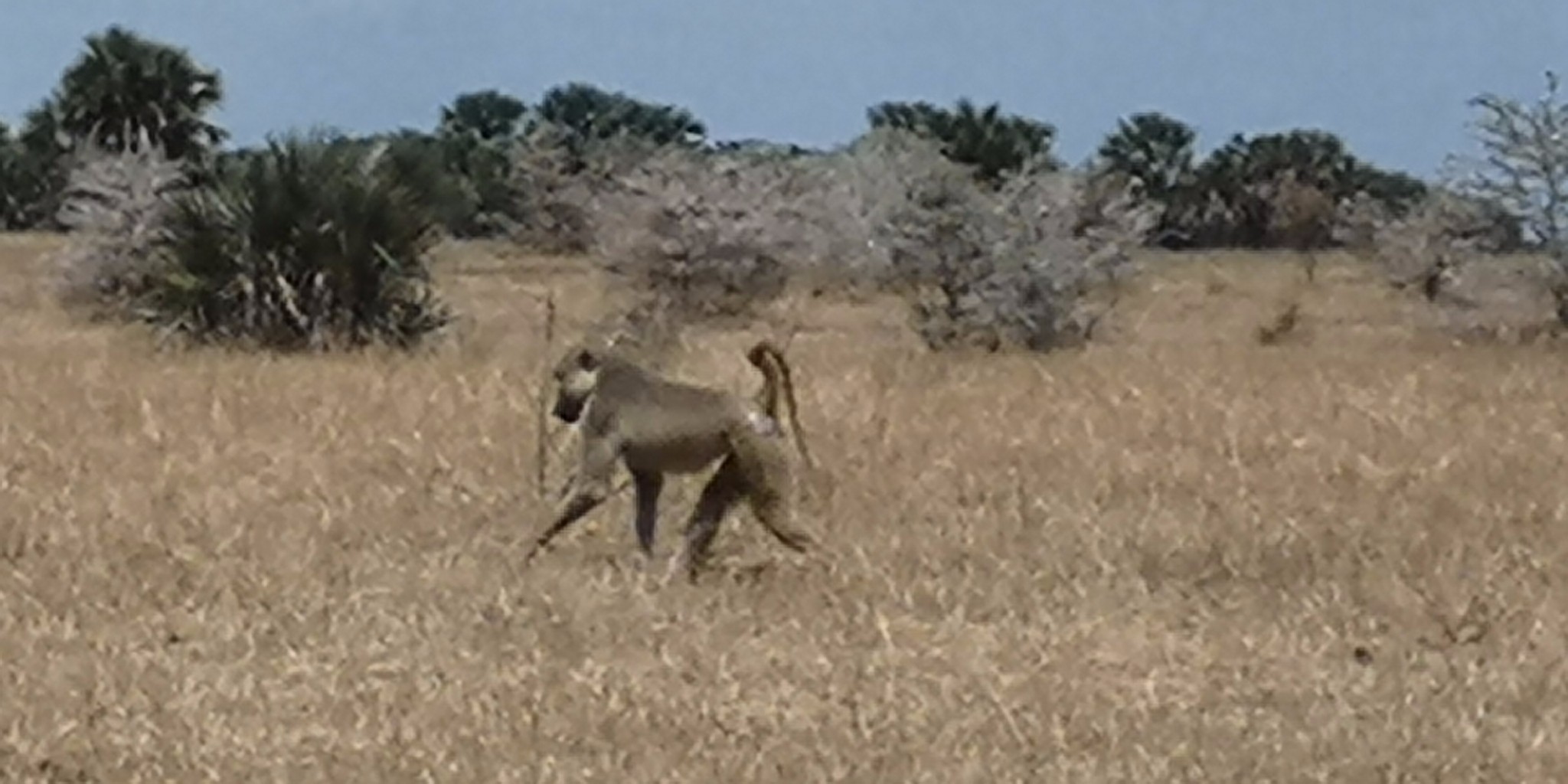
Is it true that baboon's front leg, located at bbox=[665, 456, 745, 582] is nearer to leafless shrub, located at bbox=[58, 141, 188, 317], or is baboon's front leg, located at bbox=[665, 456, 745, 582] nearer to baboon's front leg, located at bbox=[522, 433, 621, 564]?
baboon's front leg, located at bbox=[522, 433, 621, 564]

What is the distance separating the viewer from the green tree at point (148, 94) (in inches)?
1458

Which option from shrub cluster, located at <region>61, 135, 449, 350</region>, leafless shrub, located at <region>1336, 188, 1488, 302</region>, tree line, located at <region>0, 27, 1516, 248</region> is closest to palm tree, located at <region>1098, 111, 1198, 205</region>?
tree line, located at <region>0, 27, 1516, 248</region>

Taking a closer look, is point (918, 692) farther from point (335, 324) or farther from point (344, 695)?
point (335, 324)

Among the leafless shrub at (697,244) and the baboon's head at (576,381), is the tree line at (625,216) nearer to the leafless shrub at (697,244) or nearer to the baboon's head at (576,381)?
the leafless shrub at (697,244)

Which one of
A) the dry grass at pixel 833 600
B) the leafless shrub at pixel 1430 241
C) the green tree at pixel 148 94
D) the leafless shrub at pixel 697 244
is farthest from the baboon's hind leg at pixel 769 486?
the green tree at pixel 148 94

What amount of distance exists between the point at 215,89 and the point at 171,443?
27.9 m

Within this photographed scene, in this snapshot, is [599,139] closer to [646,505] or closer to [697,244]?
[697,244]

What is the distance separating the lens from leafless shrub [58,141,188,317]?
2617cm

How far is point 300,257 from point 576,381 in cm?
1251

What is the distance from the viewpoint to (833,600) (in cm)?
739

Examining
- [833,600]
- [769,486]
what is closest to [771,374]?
[769,486]

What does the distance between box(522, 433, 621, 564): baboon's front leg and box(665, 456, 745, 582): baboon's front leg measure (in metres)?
0.29

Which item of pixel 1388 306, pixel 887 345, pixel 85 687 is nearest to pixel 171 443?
pixel 85 687

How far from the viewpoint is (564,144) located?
4909 cm
